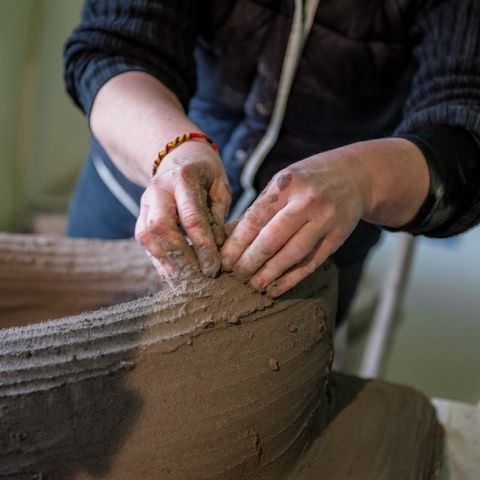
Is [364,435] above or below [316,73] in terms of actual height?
below

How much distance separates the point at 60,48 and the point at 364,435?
44cm

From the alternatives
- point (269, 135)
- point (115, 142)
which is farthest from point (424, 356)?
point (115, 142)

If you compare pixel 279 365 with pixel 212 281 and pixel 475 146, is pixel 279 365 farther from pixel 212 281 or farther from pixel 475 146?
pixel 475 146

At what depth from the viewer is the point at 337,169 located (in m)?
0.52

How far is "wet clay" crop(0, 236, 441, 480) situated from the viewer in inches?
16.6

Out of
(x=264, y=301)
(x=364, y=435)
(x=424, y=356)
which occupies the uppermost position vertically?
(x=264, y=301)

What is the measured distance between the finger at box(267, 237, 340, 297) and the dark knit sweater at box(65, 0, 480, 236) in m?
0.11

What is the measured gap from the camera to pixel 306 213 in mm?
484

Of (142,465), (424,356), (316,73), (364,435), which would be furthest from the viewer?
(424,356)

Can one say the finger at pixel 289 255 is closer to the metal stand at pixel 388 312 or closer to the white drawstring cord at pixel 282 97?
the white drawstring cord at pixel 282 97

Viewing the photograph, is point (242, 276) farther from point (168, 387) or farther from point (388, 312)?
point (388, 312)

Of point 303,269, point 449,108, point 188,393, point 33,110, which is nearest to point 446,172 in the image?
point 449,108

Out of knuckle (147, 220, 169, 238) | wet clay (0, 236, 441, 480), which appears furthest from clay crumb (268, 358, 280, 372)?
knuckle (147, 220, 169, 238)

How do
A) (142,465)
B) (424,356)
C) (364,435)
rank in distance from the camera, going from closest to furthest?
(142,465), (364,435), (424,356)
